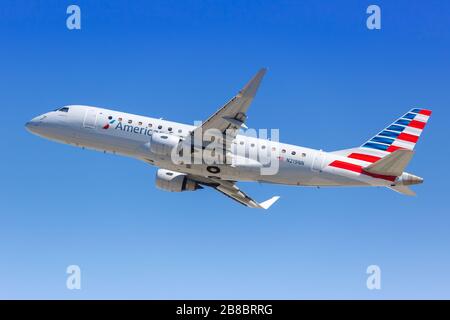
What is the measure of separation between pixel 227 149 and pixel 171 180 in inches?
274

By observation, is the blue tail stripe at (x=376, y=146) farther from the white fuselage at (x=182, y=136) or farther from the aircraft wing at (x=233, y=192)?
the aircraft wing at (x=233, y=192)

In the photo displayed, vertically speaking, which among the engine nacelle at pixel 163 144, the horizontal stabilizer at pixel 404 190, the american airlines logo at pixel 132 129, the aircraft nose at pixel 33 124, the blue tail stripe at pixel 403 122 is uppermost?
the aircraft nose at pixel 33 124

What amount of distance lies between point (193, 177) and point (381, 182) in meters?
14.7

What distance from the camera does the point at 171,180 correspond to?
5200cm

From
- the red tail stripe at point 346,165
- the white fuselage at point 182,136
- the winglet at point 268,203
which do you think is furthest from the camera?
the winglet at point 268,203

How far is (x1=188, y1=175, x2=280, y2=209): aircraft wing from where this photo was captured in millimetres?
53500

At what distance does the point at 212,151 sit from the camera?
4725 cm

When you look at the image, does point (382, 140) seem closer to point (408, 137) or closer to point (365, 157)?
point (408, 137)

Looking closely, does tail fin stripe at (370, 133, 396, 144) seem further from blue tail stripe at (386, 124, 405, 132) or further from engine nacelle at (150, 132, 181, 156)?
engine nacelle at (150, 132, 181, 156)

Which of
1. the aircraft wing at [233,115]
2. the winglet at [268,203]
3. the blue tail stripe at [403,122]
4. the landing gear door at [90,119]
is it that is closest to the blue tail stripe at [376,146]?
the blue tail stripe at [403,122]

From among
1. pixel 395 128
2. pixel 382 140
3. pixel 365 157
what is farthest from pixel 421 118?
pixel 365 157

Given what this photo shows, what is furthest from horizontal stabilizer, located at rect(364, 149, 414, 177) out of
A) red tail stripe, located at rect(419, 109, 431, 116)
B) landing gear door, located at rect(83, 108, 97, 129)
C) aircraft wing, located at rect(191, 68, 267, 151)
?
landing gear door, located at rect(83, 108, 97, 129)

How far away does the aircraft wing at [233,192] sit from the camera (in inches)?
2106

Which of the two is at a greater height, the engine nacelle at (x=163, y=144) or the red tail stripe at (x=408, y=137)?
the red tail stripe at (x=408, y=137)
